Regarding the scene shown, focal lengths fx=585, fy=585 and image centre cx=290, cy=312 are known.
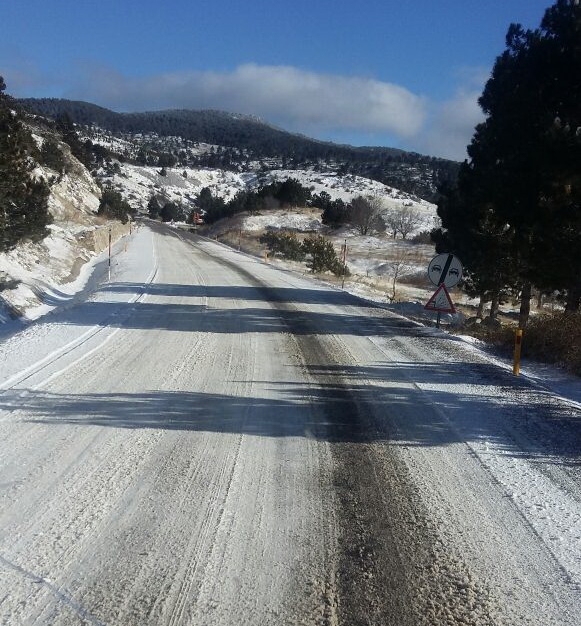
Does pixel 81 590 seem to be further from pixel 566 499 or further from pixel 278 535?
pixel 566 499

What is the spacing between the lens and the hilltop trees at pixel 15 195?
62.8 feet

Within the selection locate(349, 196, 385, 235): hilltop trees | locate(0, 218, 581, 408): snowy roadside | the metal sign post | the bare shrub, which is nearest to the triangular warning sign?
the metal sign post

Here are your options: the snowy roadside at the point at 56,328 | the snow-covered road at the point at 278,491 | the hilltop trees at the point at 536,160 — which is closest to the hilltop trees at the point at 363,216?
the snowy roadside at the point at 56,328

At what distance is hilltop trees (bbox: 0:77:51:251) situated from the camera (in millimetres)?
19141

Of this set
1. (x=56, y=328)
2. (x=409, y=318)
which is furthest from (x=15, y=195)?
(x=409, y=318)

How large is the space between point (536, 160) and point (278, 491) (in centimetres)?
1151

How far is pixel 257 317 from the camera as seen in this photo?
14508mm

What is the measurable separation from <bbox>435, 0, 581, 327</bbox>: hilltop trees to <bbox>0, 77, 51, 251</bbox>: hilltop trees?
14.8m

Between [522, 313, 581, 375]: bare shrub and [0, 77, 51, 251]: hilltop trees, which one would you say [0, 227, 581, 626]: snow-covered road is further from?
[0, 77, 51, 251]: hilltop trees

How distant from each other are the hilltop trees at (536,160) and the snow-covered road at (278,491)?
509 cm

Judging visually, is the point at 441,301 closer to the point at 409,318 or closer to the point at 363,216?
the point at 409,318

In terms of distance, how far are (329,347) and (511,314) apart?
24587 millimetres

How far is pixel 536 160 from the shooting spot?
1345cm

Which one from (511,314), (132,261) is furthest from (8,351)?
(511,314)
